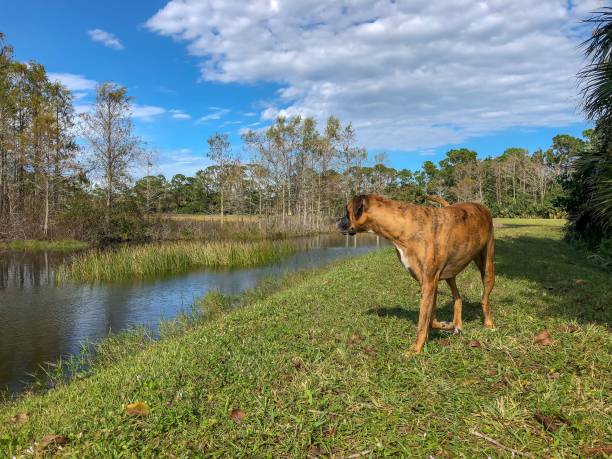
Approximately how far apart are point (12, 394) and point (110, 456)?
459cm

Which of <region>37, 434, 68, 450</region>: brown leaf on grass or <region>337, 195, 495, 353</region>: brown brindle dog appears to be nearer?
<region>37, 434, 68, 450</region>: brown leaf on grass

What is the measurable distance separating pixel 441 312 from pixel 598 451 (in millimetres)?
3386

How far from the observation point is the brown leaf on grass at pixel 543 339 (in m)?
4.05

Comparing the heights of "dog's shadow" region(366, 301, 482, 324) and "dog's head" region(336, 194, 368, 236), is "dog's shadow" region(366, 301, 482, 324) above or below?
below

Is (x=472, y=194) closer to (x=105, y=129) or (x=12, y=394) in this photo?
(x=105, y=129)

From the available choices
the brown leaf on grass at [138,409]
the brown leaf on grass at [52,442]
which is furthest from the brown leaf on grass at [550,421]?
the brown leaf on grass at [52,442]

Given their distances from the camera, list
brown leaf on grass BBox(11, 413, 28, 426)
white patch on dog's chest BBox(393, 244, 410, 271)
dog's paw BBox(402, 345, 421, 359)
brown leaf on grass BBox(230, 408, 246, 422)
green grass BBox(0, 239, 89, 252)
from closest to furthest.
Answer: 1. brown leaf on grass BBox(230, 408, 246, 422)
2. brown leaf on grass BBox(11, 413, 28, 426)
3. dog's paw BBox(402, 345, 421, 359)
4. white patch on dog's chest BBox(393, 244, 410, 271)
5. green grass BBox(0, 239, 89, 252)

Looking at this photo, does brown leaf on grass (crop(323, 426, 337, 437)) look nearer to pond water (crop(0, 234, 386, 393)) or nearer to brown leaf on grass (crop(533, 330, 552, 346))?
brown leaf on grass (crop(533, 330, 552, 346))

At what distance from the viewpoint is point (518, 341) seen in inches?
163

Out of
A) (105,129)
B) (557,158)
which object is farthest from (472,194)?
(105,129)

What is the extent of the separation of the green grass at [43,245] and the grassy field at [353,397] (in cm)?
2580

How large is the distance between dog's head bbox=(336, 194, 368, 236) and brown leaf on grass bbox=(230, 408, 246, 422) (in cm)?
200

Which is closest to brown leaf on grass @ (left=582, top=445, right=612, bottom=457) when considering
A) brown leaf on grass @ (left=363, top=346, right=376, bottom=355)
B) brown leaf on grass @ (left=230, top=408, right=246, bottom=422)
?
brown leaf on grass @ (left=363, top=346, right=376, bottom=355)

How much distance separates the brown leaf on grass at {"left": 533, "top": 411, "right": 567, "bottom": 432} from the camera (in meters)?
2.62
